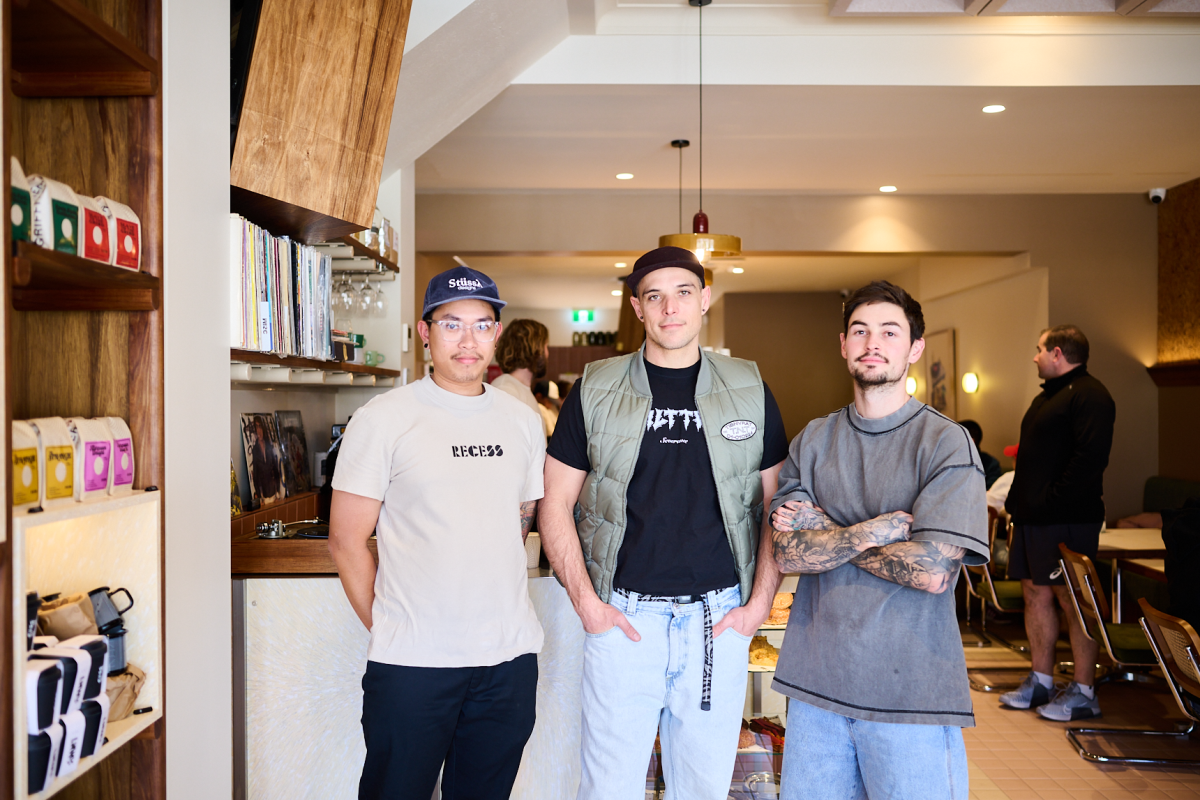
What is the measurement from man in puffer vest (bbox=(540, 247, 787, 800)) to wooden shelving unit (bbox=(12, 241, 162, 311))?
3.34 feet

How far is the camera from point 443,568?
5.91 feet

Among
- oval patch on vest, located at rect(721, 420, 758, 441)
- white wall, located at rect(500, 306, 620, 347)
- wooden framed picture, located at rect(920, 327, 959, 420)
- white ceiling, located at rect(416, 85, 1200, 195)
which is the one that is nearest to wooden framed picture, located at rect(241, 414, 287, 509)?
oval patch on vest, located at rect(721, 420, 758, 441)

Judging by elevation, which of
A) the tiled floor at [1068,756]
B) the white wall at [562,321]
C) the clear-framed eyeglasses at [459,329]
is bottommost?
the tiled floor at [1068,756]

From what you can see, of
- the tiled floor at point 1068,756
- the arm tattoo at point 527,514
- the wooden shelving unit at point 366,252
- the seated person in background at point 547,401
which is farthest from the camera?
the seated person in background at point 547,401

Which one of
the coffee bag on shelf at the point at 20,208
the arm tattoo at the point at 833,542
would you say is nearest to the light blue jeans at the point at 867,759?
the arm tattoo at the point at 833,542

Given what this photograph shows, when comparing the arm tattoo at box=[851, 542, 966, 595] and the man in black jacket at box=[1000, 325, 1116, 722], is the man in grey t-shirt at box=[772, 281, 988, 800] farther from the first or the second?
the man in black jacket at box=[1000, 325, 1116, 722]

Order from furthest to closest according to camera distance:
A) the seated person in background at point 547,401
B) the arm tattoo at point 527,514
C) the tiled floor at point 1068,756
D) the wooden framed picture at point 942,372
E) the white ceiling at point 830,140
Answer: the wooden framed picture at point 942,372 → the seated person in background at point 547,401 → the white ceiling at point 830,140 → the tiled floor at point 1068,756 → the arm tattoo at point 527,514

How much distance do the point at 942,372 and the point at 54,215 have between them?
9.25 metres

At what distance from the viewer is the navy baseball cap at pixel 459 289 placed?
1.88 meters

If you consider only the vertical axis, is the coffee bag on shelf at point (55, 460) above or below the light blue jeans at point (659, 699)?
above

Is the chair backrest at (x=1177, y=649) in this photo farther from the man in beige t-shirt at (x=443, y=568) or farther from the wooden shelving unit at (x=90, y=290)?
the wooden shelving unit at (x=90, y=290)

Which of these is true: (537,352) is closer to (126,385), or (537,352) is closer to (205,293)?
(205,293)

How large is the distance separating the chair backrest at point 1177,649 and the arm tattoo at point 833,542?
1.79 m

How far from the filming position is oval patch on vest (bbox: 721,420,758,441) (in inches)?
78.8
